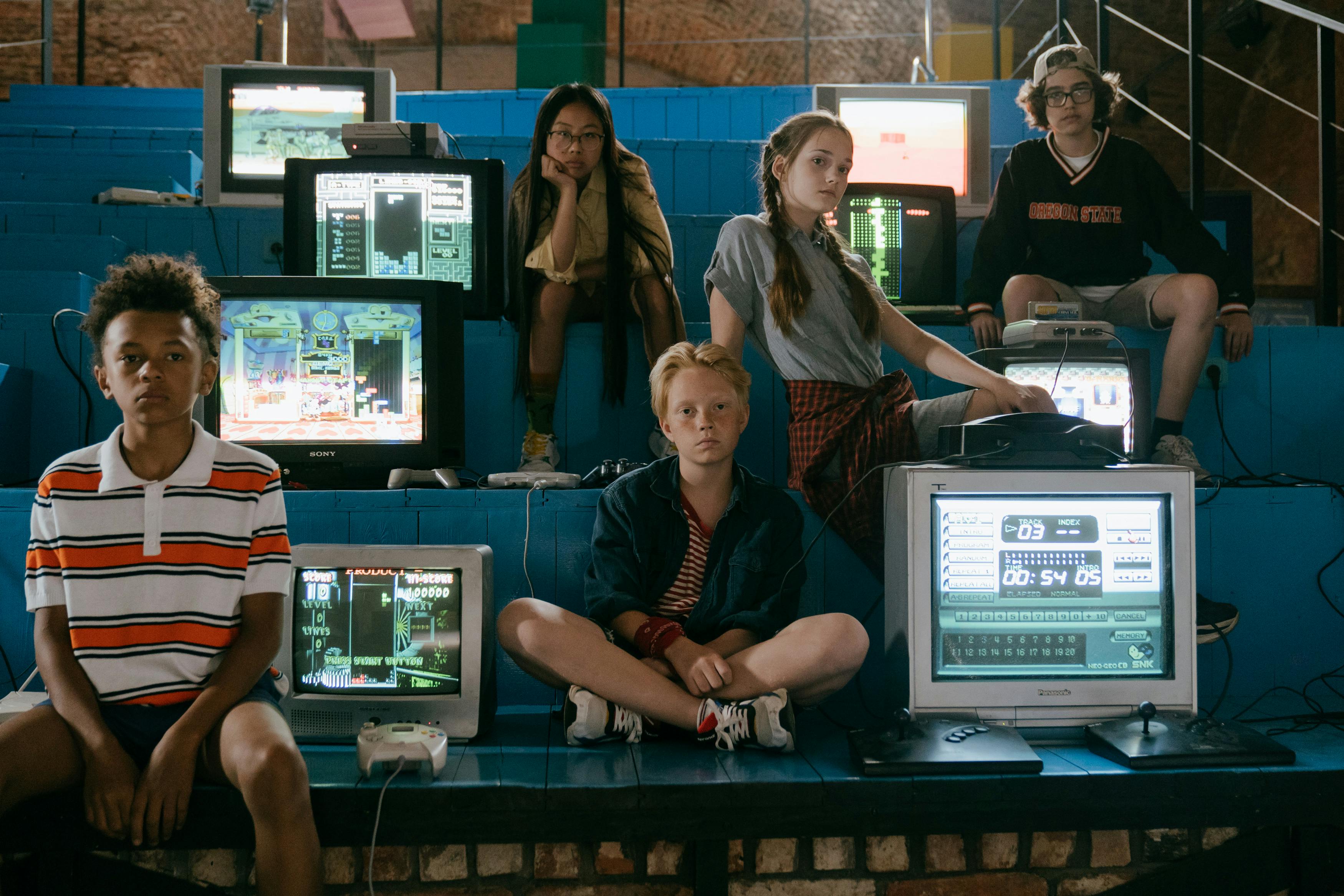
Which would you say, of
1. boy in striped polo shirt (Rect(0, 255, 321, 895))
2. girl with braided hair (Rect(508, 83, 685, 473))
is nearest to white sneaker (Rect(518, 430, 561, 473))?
girl with braided hair (Rect(508, 83, 685, 473))

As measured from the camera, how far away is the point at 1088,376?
8.50 feet

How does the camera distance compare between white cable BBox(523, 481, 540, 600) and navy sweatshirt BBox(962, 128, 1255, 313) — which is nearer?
white cable BBox(523, 481, 540, 600)

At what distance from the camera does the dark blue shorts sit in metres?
1.62

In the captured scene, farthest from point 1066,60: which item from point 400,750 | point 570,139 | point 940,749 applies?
point 400,750

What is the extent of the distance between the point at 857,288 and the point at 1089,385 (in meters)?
0.70

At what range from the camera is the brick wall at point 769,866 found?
1811 mm

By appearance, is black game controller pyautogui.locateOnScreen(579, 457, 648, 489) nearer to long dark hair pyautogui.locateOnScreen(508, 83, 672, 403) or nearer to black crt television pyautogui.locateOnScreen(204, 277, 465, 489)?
black crt television pyautogui.locateOnScreen(204, 277, 465, 489)

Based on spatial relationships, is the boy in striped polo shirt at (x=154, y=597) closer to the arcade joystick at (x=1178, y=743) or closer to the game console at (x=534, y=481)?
the game console at (x=534, y=481)

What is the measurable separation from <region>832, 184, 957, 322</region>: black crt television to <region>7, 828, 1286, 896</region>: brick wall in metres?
2.04

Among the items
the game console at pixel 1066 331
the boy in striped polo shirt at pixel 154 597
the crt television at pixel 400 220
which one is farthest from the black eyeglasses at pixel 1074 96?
the boy in striped polo shirt at pixel 154 597

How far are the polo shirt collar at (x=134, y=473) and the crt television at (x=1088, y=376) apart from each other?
1.84 meters

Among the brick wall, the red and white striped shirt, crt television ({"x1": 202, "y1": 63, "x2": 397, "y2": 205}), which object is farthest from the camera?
crt television ({"x1": 202, "y1": 63, "x2": 397, "y2": 205})

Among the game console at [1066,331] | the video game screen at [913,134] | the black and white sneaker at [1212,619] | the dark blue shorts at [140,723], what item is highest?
the video game screen at [913,134]

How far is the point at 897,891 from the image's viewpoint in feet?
6.10
